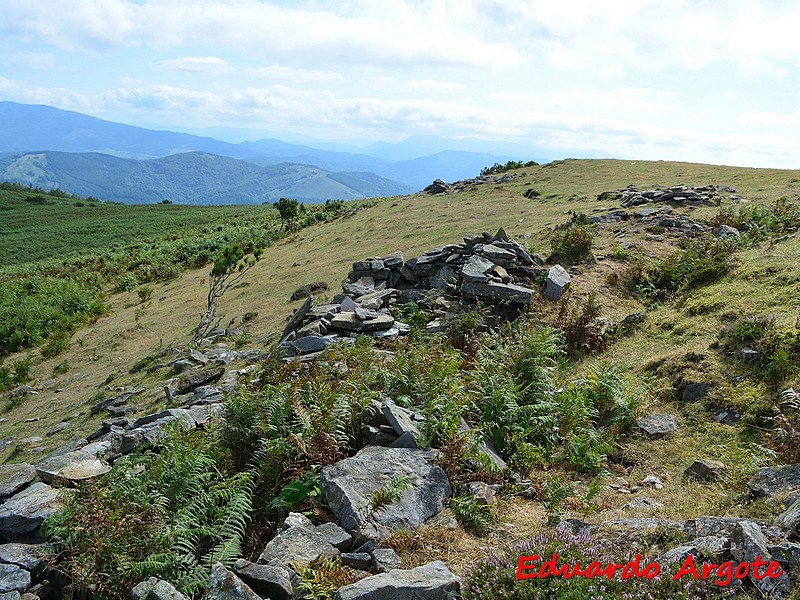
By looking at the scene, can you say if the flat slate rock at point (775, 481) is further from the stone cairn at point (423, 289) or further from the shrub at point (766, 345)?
the stone cairn at point (423, 289)

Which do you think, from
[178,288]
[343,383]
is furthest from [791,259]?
[178,288]

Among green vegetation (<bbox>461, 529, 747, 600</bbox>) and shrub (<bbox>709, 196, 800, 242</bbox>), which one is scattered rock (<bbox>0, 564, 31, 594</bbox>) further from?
shrub (<bbox>709, 196, 800, 242</bbox>)

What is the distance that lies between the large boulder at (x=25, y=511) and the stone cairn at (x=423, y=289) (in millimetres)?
5653

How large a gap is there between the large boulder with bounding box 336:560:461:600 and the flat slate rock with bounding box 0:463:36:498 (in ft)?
19.4

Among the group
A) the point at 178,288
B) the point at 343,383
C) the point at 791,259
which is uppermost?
the point at 791,259

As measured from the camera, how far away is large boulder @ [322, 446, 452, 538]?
5.55 meters

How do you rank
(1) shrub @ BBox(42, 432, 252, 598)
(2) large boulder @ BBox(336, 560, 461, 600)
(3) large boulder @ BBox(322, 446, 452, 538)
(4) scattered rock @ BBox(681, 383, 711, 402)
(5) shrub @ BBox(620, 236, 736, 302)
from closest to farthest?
(2) large boulder @ BBox(336, 560, 461, 600) < (1) shrub @ BBox(42, 432, 252, 598) < (3) large boulder @ BBox(322, 446, 452, 538) < (4) scattered rock @ BBox(681, 383, 711, 402) < (5) shrub @ BBox(620, 236, 736, 302)

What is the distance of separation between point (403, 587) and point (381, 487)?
1596mm

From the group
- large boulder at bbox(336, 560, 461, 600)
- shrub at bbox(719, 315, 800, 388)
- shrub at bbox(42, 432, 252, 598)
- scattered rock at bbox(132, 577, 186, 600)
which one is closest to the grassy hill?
shrub at bbox(719, 315, 800, 388)

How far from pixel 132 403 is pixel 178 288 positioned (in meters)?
19.3

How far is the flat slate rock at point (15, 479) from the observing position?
24.5 ft

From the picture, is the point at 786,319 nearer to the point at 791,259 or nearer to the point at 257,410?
the point at 791,259

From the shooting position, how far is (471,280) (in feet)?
45.0

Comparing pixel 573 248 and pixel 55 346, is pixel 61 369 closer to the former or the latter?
pixel 55 346
